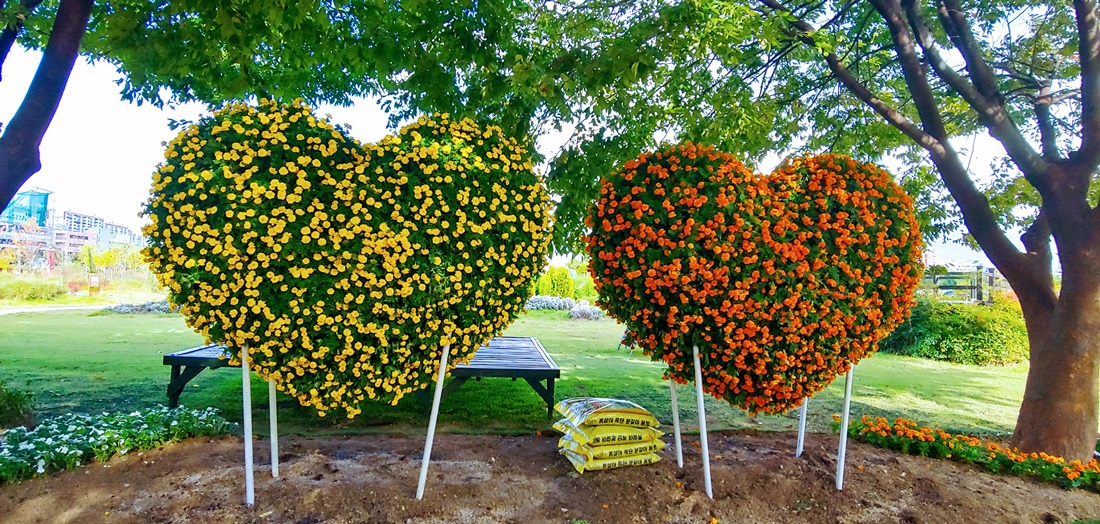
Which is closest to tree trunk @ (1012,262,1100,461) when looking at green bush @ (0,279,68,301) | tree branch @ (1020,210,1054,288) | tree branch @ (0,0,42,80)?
tree branch @ (1020,210,1054,288)

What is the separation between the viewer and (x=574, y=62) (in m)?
4.25

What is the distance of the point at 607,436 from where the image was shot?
12.5 feet

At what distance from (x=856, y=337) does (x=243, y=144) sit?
3723 millimetres

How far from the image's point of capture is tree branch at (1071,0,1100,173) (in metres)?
4.64

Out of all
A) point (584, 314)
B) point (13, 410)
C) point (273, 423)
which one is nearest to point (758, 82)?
point (273, 423)

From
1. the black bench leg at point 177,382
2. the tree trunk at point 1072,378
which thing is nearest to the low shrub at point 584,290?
the black bench leg at point 177,382

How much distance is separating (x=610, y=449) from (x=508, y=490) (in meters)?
0.73

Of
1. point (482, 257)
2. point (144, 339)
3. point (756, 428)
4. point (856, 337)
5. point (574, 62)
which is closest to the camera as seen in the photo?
point (482, 257)

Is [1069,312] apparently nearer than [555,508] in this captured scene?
No

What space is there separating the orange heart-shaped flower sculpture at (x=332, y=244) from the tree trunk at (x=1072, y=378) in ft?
15.0

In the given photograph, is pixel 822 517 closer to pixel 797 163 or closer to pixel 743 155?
pixel 797 163

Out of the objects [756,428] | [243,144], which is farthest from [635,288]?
[756,428]

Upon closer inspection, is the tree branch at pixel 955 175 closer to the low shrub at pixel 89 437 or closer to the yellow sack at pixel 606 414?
the yellow sack at pixel 606 414

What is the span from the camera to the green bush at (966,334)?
1115cm
